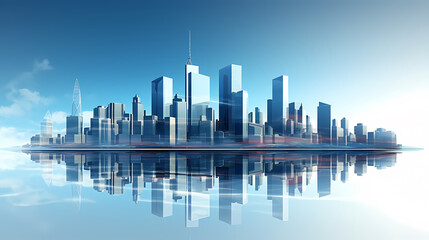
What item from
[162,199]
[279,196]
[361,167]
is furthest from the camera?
[361,167]

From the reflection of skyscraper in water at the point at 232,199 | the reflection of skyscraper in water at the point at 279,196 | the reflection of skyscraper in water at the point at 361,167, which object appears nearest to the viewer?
the reflection of skyscraper in water at the point at 232,199

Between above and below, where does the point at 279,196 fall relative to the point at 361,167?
above

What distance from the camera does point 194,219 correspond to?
20.2ft

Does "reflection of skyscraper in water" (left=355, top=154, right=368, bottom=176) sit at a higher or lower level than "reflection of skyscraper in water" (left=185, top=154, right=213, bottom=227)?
lower

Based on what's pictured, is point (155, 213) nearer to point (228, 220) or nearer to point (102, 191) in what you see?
point (228, 220)

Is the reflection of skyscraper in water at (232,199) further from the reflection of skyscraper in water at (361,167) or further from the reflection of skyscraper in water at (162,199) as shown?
the reflection of skyscraper in water at (361,167)

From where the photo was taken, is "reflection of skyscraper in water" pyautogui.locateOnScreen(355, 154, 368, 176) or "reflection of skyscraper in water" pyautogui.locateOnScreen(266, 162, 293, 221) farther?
"reflection of skyscraper in water" pyautogui.locateOnScreen(355, 154, 368, 176)

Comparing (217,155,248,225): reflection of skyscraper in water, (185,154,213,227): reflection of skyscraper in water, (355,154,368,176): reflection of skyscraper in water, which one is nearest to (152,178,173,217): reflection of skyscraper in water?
(185,154,213,227): reflection of skyscraper in water

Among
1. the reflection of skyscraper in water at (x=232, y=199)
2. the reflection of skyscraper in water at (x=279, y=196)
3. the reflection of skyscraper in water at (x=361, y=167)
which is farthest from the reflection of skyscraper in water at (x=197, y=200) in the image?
the reflection of skyscraper in water at (x=361, y=167)

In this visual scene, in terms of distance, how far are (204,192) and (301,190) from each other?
15.3 ft

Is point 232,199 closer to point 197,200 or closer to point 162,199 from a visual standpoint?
point 197,200

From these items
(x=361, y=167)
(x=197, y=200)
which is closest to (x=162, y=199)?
(x=197, y=200)

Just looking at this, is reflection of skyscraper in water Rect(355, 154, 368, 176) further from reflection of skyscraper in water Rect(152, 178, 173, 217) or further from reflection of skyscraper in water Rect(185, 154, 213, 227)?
reflection of skyscraper in water Rect(152, 178, 173, 217)

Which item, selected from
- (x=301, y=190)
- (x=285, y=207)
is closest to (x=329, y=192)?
(x=301, y=190)
